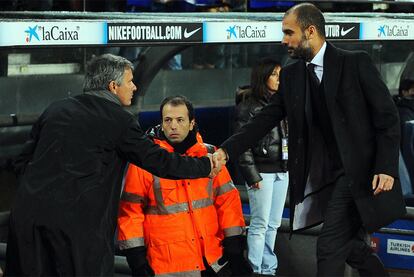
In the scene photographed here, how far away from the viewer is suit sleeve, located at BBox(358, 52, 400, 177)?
5.53m

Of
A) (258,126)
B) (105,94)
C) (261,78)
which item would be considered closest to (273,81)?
(261,78)

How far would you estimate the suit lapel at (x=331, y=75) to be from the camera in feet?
18.5

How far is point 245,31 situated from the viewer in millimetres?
7895

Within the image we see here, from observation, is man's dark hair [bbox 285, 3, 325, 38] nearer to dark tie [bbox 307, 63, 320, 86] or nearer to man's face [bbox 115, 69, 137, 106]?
dark tie [bbox 307, 63, 320, 86]

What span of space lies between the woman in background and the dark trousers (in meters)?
2.08

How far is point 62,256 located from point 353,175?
148 centimetres

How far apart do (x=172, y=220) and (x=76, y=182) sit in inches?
27.4

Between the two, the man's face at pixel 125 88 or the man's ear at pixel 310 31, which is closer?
the man's face at pixel 125 88

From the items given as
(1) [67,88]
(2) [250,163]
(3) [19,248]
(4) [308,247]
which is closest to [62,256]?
(3) [19,248]

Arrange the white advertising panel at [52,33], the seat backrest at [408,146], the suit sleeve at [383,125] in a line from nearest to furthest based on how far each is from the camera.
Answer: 1. the suit sleeve at [383,125]
2. the white advertising panel at [52,33]
3. the seat backrest at [408,146]

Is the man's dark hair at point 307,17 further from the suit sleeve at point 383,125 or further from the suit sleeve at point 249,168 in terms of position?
the suit sleeve at point 249,168

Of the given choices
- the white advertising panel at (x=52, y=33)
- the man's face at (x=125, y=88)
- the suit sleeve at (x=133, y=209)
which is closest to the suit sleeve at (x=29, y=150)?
the man's face at (x=125, y=88)

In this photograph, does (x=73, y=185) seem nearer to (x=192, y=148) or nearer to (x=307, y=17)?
(x=192, y=148)

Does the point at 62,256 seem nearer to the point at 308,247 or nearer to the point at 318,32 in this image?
the point at 318,32
